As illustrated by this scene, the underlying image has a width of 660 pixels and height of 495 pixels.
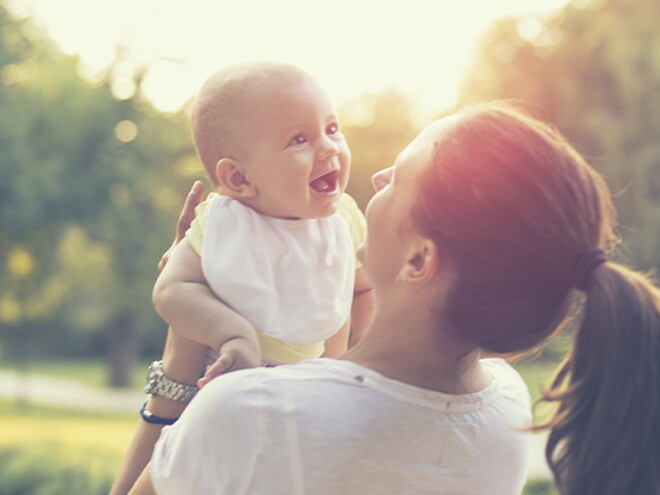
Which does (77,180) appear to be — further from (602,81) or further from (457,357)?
(457,357)

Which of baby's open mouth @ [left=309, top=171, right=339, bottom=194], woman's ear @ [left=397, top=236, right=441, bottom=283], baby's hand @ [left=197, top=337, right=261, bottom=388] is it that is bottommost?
baby's hand @ [left=197, top=337, right=261, bottom=388]

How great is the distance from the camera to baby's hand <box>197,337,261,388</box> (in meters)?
1.29

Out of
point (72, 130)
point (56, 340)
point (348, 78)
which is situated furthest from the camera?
point (56, 340)

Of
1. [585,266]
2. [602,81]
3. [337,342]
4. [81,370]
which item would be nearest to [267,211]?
[337,342]

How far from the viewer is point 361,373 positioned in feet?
4.11

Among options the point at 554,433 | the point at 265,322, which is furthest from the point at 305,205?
the point at 554,433

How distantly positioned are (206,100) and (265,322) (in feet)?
1.26

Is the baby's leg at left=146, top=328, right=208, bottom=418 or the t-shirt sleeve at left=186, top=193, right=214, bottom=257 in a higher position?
the t-shirt sleeve at left=186, top=193, right=214, bottom=257

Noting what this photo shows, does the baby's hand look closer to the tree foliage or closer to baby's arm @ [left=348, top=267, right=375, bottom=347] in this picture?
baby's arm @ [left=348, top=267, right=375, bottom=347]

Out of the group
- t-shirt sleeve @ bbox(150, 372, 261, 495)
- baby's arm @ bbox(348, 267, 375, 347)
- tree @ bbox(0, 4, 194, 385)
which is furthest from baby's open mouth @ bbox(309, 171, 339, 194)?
tree @ bbox(0, 4, 194, 385)

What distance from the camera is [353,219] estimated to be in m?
1.70

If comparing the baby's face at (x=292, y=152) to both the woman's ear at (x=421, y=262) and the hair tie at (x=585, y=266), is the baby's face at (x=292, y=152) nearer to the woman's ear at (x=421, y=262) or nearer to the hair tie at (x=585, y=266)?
the woman's ear at (x=421, y=262)

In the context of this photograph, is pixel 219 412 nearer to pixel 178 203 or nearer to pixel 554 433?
pixel 554 433

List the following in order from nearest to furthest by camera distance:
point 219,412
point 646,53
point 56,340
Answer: point 219,412, point 646,53, point 56,340
